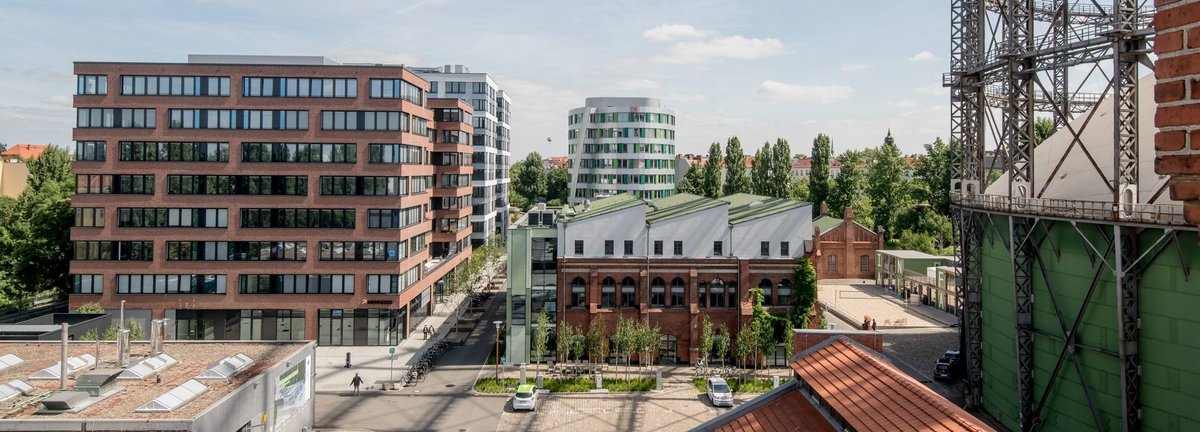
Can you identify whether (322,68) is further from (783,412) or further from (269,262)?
(783,412)

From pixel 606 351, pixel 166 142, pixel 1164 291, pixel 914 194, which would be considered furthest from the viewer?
pixel 914 194

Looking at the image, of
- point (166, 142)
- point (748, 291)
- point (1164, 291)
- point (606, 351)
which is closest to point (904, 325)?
point (748, 291)

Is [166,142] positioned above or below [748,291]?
above

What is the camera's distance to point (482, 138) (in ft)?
305

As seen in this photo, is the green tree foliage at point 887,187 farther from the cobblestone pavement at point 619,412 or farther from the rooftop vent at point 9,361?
the rooftop vent at point 9,361

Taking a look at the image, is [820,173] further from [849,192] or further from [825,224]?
[825,224]

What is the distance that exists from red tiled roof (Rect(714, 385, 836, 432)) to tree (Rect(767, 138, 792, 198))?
294 ft

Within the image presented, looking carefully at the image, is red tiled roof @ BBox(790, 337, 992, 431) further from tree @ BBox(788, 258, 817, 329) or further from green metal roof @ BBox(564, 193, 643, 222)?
green metal roof @ BBox(564, 193, 643, 222)

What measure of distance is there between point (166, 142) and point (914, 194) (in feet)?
290

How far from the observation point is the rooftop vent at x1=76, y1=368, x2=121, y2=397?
2539cm

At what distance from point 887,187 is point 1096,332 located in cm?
7870

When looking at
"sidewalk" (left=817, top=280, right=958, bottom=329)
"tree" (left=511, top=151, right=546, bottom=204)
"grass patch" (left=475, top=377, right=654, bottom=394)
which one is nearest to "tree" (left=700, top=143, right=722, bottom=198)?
"sidewalk" (left=817, top=280, right=958, bottom=329)

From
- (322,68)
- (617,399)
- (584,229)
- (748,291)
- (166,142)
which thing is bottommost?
(617,399)

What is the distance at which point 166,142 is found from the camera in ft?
179
